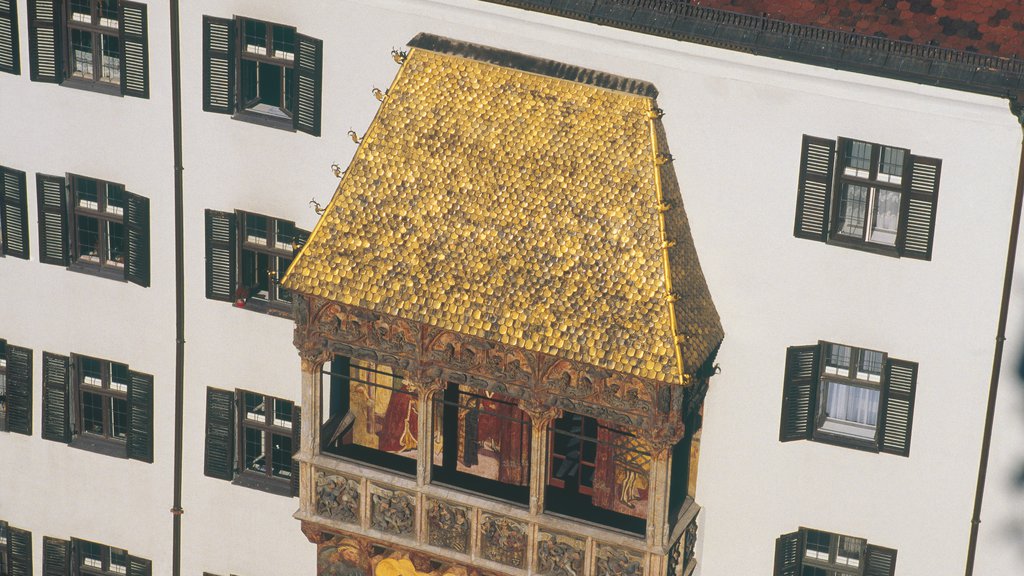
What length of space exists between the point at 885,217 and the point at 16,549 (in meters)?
15.4

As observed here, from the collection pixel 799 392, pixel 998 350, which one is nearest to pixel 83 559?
pixel 799 392

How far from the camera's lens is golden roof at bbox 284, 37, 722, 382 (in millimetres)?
33062

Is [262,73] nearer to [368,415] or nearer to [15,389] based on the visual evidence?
[368,415]

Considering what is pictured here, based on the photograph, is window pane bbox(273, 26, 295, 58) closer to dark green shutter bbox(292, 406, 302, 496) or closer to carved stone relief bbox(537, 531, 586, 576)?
dark green shutter bbox(292, 406, 302, 496)

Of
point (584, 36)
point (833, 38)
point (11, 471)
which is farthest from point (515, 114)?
point (11, 471)

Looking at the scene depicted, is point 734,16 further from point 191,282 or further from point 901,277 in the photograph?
point 191,282

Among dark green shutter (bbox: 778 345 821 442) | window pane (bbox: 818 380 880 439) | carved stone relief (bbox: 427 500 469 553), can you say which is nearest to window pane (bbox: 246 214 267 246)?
carved stone relief (bbox: 427 500 469 553)

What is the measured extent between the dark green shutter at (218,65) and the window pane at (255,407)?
4439 millimetres

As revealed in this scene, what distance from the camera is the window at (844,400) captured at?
34094 mm

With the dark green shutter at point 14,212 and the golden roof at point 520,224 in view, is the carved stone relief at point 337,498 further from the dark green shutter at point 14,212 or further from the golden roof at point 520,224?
the dark green shutter at point 14,212

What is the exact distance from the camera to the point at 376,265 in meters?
34.1

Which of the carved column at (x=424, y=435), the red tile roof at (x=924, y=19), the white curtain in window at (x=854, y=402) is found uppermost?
the red tile roof at (x=924, y=19)

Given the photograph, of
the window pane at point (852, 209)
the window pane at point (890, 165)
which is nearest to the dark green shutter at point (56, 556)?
the window pane at point (852, 209)

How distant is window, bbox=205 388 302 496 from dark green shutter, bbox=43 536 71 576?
10.5 ft
